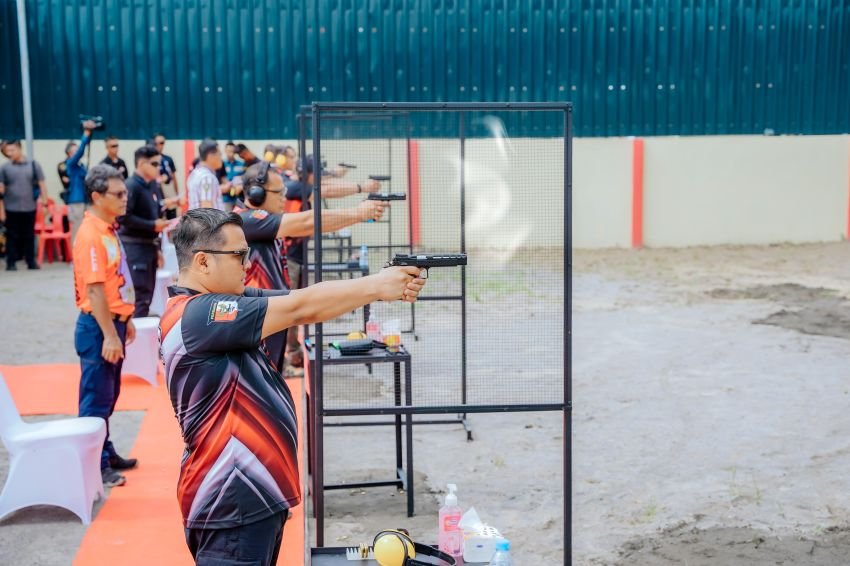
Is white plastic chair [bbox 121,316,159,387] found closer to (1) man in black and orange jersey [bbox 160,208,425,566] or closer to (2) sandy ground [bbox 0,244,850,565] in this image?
(2) sandy ground [bbox 0,244,850,565]

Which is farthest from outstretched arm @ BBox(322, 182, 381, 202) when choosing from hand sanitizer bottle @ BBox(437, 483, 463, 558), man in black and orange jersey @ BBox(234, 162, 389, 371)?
hand sanitizer bottle @ BBox(437, 483, 463, 558)

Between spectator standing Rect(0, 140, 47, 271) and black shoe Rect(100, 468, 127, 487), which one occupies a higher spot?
spectator standing Rect(0, 140, 47, 271)

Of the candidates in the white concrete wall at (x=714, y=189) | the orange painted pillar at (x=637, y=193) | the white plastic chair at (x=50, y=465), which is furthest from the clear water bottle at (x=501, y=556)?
the orange painted pillar at (x=637, y=193)


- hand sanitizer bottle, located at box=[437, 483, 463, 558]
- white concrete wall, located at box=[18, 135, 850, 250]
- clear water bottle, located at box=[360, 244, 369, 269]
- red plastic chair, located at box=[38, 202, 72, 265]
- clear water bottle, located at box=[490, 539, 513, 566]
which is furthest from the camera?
white concrete wall, located at box=[18, 135, 850, 250]

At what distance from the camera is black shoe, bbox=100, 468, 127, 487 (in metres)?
5.88

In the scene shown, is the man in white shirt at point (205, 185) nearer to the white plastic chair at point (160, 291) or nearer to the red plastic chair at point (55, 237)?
the white plastic chair at point (160, 291)

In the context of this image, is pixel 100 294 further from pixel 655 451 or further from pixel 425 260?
pixel 655 451

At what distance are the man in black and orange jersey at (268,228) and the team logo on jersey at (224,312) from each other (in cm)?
299

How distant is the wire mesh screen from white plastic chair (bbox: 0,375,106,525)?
1.47m

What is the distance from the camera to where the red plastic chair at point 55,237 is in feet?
53.2

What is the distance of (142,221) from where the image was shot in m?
8.34

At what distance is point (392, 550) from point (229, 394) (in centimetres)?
90

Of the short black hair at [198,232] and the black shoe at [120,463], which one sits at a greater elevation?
the short black hair at [198,232]

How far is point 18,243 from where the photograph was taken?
15758 millimetres
